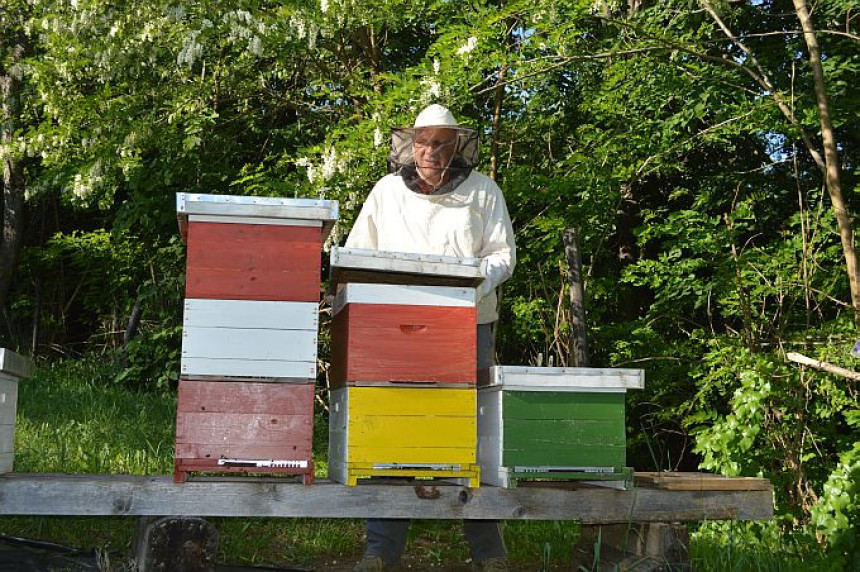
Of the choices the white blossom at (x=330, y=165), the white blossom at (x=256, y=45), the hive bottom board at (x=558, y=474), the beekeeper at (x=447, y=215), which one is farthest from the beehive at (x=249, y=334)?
the white blossom at (x=256, y=45)

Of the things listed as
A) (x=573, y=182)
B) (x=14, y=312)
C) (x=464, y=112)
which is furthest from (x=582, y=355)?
(x=14, y=312)

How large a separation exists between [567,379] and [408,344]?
655 millimetres

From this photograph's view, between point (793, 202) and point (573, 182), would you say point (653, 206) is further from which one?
point (573, 182)

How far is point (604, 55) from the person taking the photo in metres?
7.62

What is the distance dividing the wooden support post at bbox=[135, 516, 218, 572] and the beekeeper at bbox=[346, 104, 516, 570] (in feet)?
3.00

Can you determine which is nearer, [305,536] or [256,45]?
[305,536]

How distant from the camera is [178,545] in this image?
3359 mm

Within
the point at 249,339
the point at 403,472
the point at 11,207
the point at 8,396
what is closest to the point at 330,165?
the point at 8,396

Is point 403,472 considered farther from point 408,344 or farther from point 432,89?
point 432,89

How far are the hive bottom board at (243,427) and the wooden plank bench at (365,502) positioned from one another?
12 cm

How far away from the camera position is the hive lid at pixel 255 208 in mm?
3408

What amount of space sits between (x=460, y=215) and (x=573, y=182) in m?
4.72

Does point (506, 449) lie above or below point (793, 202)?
below

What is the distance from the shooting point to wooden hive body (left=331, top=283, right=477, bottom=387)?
348cm
